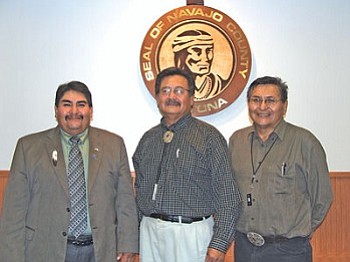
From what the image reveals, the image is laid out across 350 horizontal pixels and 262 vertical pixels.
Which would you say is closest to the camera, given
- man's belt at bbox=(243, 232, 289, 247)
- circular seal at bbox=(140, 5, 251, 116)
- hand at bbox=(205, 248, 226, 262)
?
hand at bbox=(205, 248, 226, 262)

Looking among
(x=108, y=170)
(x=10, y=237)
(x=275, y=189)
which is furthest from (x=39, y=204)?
(x=275, y=189)

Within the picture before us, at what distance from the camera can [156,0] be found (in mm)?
3586

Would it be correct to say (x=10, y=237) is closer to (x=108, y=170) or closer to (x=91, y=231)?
(x=91, y=231)

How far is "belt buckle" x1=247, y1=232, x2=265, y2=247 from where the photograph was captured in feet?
8.03

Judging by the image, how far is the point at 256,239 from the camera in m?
2.46

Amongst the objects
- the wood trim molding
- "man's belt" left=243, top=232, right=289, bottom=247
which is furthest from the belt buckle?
the wood trim molding

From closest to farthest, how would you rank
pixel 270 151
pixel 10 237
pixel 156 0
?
pixel 10 237, pixel 270 151, pixel 156 0

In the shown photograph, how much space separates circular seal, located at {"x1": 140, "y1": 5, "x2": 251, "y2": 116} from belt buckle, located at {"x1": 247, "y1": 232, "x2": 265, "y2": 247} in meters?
1.27

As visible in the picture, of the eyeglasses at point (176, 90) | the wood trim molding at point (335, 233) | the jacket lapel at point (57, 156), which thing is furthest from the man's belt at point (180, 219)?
the wood trim molding at point (335, 233)

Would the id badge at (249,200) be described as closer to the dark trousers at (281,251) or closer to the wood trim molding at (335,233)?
the dark trousers at (281,251)

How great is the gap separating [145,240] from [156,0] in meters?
1.82

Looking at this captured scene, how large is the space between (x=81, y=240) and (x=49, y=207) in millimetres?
216

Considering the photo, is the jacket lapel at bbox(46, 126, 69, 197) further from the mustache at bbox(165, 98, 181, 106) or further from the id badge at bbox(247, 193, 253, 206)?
the id badge at bbox(247, 193, 253, 206)

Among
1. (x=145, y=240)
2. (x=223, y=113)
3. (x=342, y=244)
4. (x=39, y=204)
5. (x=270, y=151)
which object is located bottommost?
(x=342, y=244)
